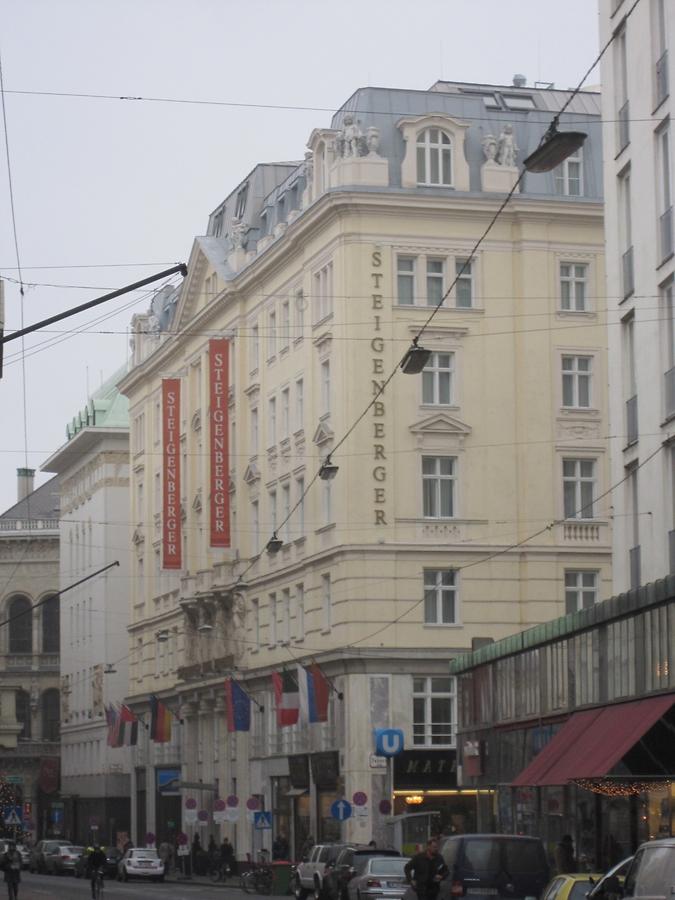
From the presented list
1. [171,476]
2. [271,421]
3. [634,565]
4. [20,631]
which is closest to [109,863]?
[171,476]

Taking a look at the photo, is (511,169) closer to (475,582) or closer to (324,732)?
(475,582)

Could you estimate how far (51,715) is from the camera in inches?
4899

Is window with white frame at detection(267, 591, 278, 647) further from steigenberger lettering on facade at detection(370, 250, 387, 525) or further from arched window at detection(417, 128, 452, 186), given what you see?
arched window at detection(417, 128, 452, 186)

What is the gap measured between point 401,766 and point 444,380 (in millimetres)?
12114

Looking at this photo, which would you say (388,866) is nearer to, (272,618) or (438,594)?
(438,594)

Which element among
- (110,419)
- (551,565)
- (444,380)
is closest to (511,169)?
(444,380)

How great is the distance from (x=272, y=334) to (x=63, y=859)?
1047 inches

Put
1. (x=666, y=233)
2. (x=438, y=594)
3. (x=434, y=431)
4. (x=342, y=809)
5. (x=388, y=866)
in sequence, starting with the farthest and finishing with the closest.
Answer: (x=434, y=431), (x=438, y=594), (x=342, y=809), (x=666, y=233), (x=388, y=866)

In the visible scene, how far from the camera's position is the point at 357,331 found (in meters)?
64.7

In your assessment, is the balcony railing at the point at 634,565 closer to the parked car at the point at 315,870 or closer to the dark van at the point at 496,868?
the parked car at the point at 315,870

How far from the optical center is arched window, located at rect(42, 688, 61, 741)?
4877 inches

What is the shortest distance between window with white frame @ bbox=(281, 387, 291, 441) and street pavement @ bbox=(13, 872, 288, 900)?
50.3 feet

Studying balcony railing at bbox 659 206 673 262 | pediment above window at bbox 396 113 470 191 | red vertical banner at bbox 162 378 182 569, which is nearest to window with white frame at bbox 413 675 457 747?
pediment above window at bbox 396 113 470 191

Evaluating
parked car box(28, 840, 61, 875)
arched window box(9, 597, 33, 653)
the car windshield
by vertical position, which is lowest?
parked car box(28, 840, 61, 875)
